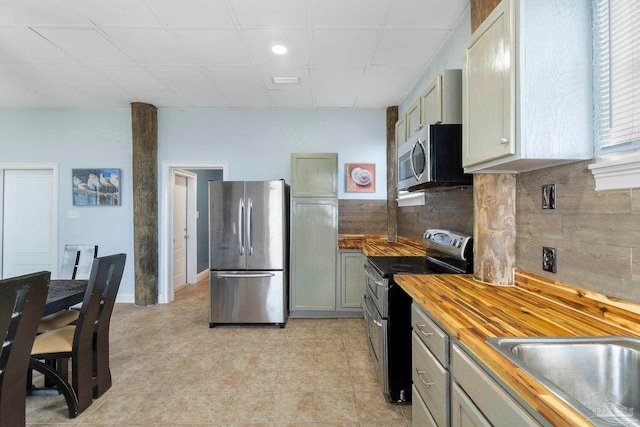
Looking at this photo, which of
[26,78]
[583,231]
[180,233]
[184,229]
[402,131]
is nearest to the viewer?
[583,231]

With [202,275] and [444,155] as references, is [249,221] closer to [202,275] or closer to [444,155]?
[444,155]

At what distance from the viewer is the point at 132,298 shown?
4.48 metres

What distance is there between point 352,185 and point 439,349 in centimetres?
331

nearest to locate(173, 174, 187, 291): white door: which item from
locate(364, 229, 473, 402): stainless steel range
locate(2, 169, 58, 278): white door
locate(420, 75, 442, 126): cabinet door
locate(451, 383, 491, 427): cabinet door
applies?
locate(2, 169, 58, 278): white door

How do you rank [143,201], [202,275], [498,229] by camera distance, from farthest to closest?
[202,275] → [143,201] → [498,229]

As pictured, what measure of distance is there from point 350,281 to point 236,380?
178cm

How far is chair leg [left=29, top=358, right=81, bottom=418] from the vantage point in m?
2.00

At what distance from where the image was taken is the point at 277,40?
2.73m

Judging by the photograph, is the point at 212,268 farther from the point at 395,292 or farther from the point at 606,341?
the point at 606,341

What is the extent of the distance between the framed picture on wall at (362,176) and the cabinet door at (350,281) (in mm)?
1037

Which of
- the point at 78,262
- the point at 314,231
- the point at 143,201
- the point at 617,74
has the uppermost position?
the point at 617,74

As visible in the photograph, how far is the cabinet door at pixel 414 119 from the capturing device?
2545 millimetres

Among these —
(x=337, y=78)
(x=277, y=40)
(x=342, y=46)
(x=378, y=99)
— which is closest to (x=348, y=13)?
(x=342, y=46)

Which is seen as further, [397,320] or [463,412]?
[397,320]
